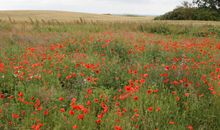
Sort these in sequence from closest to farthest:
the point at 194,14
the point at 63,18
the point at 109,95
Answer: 1. the point at 109,95
2. the point at 63,18
3. the point at 194,14

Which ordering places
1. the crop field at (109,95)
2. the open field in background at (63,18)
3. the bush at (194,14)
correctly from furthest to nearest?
the bush at (194,14), the open field in background at (63,18), the crop field at (109,95)

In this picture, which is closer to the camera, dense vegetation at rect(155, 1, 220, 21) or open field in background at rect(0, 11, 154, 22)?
open field in background at rect(0, 11, 154, 22)

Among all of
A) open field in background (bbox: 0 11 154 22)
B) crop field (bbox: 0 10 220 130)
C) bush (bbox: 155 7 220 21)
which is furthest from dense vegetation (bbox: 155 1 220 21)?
crop field (bbox: 0 10 220 130)

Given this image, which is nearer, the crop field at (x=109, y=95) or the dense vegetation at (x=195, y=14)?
the crop field at (x=109, y=95)

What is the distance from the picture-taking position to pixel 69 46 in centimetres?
983

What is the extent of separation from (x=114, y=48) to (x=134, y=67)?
291cm

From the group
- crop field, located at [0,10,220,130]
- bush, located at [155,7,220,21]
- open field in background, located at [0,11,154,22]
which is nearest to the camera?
crop field, located at [0,10,220,130]

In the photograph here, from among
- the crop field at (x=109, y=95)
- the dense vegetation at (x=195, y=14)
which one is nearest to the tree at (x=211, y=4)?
the dense vegetation at (x=195, y=14)

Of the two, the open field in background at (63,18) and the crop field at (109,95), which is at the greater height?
the open field in background at (63,18)

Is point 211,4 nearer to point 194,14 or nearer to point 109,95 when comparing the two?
point 194,14

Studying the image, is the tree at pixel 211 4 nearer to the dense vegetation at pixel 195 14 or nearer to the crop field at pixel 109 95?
the dense vegetation at pixel 195 14

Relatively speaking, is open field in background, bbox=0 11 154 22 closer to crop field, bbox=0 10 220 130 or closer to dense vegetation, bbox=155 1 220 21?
dense vegetation, bbox=155 1 220 21

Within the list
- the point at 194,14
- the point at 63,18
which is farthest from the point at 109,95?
the point at 194,14

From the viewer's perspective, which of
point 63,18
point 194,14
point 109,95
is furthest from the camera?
point 194,14
